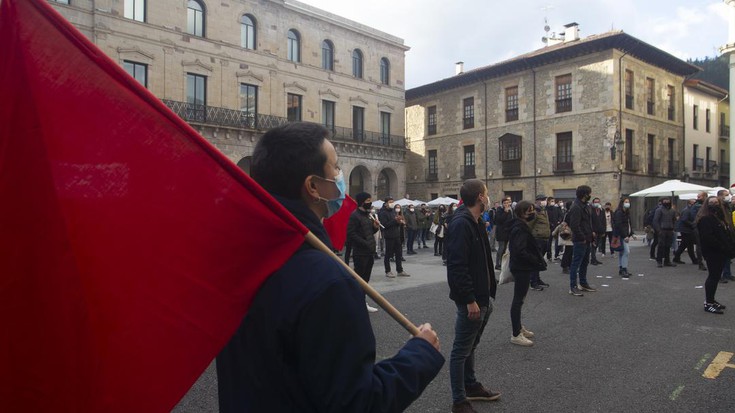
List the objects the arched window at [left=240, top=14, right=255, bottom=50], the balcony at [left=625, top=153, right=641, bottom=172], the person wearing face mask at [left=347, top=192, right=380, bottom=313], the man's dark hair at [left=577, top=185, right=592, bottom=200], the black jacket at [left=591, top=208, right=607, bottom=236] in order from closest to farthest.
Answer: the person wearing face mask at [left=347, top=192, right=380, bottom=313] < the man's dark hair at [left=577, top=185, right=592, bottom=200] < the black jacket at [left=591, top=208, right=607, bottom=236] < the arched window at [left=240, top=14, right=255, bottom=50] < the balcony at [left=625, top=153, right=641, bottom=172]

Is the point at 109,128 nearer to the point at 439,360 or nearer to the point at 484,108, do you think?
the point at 439,360

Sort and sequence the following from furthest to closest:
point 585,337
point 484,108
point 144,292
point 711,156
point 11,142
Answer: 1. point 711,156
2. point 484,108
3. point 585,337
4. point 144,292
5. point 11,142

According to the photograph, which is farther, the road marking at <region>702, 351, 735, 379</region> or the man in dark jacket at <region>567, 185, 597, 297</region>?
the man in dark jacket at <region>567, 185, 597, 297</region>

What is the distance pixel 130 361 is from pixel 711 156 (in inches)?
1739

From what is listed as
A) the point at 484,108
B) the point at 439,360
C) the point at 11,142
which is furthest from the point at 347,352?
the point at 484,108

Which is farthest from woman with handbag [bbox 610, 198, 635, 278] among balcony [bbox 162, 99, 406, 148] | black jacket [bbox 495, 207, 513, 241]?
balcony [bbox 162, 99, 406, 148]

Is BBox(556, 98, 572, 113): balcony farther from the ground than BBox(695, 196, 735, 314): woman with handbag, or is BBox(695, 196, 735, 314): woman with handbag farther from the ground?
BBox(556, 98, 572, 113): balcony

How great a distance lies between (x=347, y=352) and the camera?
4.30ft

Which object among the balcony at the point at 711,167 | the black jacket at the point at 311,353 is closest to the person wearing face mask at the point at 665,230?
the black jacket at the point at 311,353

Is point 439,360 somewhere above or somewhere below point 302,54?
below

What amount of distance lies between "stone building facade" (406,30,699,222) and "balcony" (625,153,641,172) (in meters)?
0.07

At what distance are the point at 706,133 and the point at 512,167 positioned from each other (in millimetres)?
16328

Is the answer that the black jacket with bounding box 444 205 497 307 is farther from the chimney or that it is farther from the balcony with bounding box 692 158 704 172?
the balcony with bounding box 692 158 704 172

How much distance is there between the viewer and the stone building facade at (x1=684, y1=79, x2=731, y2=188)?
110ft
